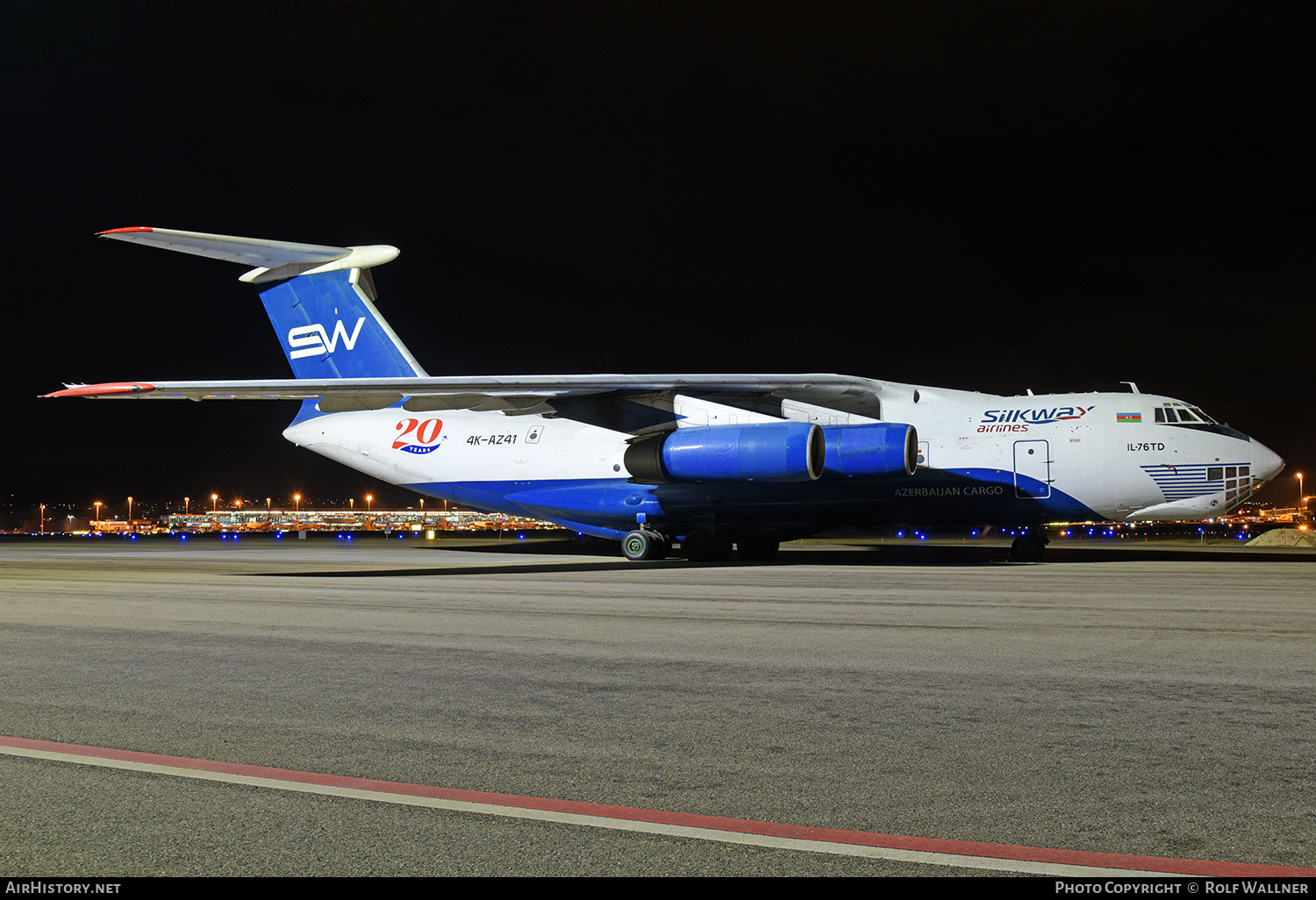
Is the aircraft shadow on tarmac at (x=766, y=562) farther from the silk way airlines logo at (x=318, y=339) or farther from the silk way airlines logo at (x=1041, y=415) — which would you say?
the silk way airlines logo at (x=318, y=339)

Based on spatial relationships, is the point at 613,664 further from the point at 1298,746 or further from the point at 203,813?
the point at 1298,746

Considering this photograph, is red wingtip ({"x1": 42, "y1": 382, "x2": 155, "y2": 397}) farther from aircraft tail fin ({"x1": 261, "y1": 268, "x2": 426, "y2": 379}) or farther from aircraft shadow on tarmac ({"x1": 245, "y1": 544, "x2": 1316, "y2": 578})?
aircraft tail fin ({"x1": 261, "y1": 268, "x2": 426, "y2": 379})

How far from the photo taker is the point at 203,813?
11.1 feet

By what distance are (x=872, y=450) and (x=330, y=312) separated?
13817 mm

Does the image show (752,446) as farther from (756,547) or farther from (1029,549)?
(1029,549)

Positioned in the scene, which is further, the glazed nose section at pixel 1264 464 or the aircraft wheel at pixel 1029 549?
the aircraft wheel at pixel 1029 549

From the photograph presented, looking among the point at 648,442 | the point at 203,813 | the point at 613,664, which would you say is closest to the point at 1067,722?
the point at 613,664

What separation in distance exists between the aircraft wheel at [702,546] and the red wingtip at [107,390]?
1098 cm

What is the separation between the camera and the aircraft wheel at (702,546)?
20.6 m

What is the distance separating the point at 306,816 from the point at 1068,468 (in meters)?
17.9

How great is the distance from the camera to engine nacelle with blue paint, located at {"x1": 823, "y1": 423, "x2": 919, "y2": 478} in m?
18.0

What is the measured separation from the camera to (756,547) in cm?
2164

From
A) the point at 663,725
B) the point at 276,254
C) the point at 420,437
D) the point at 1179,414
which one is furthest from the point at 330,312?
the point at 663,725

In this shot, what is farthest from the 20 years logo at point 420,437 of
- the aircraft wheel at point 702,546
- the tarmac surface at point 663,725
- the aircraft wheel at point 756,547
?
the tarmac surface at point 663,725
